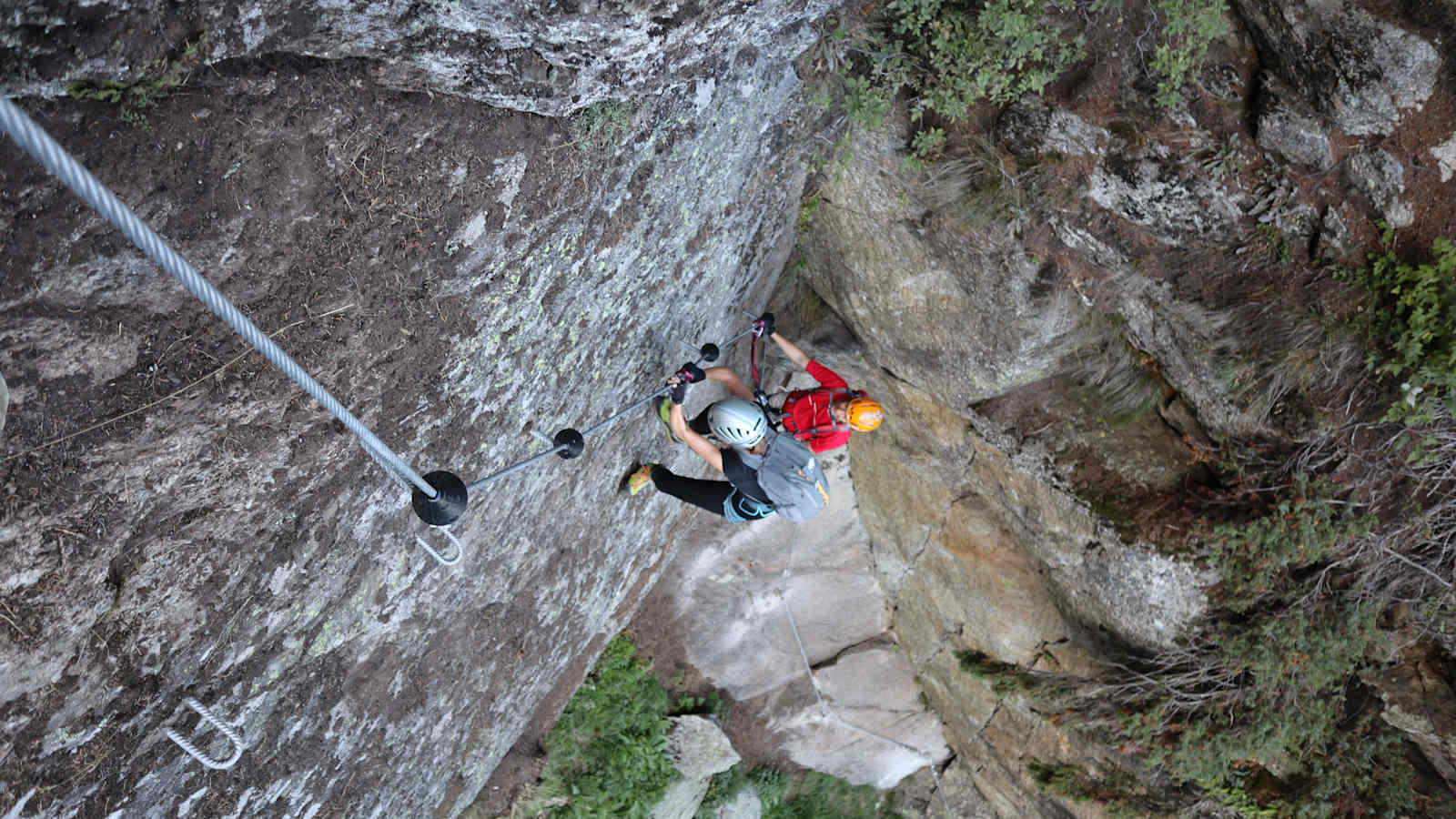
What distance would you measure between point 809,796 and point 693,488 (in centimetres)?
662

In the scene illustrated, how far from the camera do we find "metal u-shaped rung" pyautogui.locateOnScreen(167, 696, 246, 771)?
369 cm

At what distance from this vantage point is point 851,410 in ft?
18.4

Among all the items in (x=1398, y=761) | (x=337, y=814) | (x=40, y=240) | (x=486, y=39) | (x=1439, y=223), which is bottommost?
(x=1398, y=761)

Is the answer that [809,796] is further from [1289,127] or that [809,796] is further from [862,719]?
[1289,127]

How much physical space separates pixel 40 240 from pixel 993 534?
7.60 meters

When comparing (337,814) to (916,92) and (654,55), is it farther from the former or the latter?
(916,92)

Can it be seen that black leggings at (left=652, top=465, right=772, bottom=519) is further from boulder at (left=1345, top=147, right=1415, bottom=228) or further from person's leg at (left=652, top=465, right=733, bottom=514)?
boulder at (left=1345, top=147, right=1415, bottom=228)

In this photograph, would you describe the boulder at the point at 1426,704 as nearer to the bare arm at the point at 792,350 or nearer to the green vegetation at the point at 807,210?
the bare arm at the point at 792,350

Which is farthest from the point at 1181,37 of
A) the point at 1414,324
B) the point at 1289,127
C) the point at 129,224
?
the point at 129,224

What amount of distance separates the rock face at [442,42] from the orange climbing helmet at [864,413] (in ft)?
7.74

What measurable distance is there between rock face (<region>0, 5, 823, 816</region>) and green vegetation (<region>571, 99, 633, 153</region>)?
0.03m

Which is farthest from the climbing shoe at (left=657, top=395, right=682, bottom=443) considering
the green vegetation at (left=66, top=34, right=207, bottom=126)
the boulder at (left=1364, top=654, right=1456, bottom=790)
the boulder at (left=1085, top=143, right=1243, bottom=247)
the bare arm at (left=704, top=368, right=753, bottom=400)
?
the boulder at (left=1364, top=654, right=1456, bottom=790)

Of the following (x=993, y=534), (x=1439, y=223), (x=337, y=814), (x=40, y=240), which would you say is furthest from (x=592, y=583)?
(x=1439, y=223)

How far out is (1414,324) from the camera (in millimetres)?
4414
